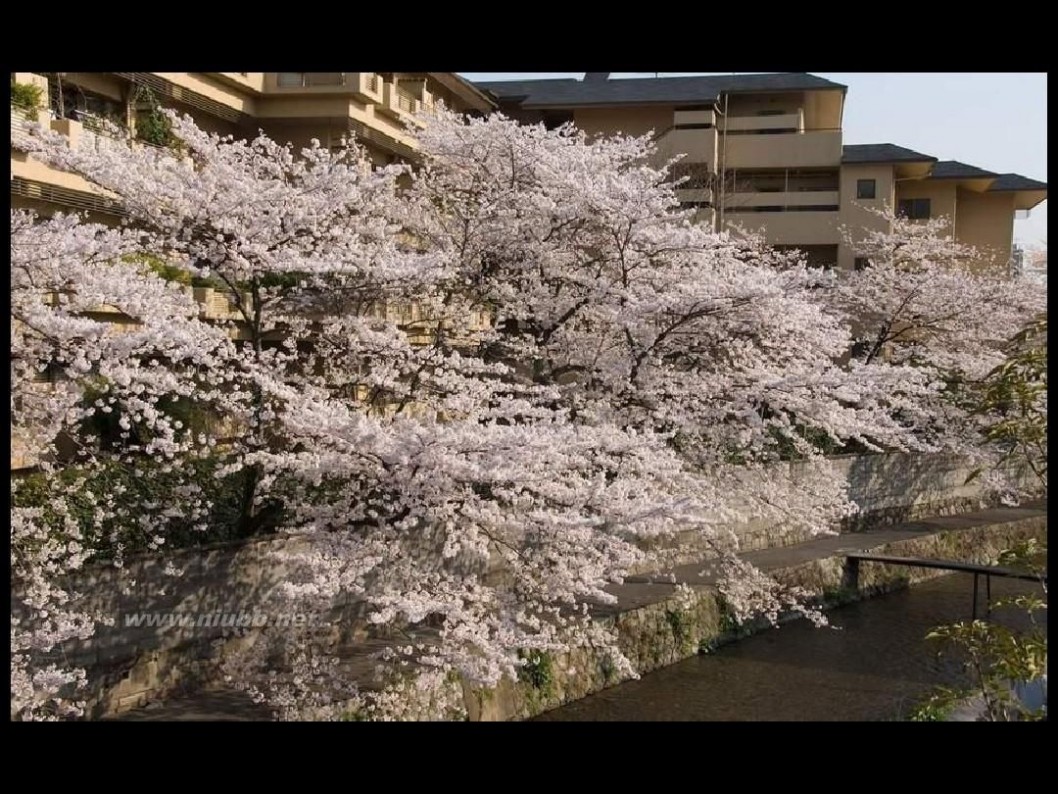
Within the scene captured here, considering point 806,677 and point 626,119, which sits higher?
point 626,119

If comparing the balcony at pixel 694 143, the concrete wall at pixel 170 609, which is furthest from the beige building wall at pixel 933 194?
the concrete wall at pixel 170 609

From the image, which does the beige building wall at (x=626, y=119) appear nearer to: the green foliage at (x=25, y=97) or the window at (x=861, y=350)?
the window at (x=861, y=350)

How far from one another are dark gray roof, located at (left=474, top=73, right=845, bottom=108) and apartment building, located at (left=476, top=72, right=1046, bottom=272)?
0.08 feet

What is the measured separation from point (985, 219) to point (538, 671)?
17.9 m

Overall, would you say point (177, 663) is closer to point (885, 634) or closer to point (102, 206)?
point (102, 206)

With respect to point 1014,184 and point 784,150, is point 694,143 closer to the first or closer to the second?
point 784,150

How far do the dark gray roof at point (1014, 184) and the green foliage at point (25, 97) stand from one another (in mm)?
18989

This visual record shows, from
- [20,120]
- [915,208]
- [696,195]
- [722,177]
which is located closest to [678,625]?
[20,120]

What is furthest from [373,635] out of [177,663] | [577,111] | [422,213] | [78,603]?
[577,111]

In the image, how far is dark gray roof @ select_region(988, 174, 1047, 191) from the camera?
2007 cm

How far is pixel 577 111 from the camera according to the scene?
1942cm

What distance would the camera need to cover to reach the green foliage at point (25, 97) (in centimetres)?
804

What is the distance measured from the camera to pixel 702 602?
9.36 m

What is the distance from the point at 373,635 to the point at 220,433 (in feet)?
7.81
